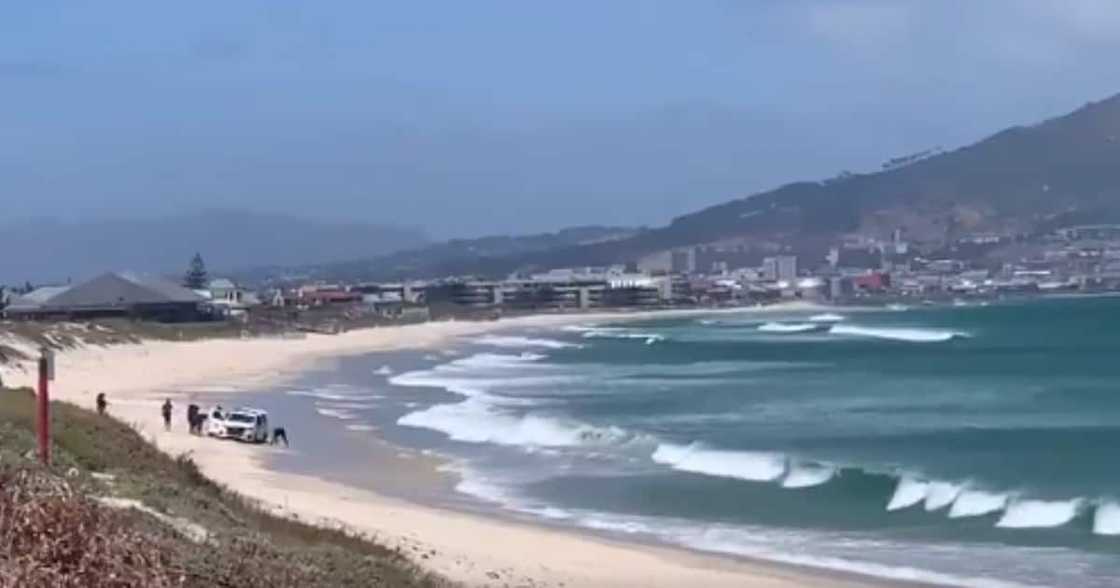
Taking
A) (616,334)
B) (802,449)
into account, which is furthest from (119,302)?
(802,449)

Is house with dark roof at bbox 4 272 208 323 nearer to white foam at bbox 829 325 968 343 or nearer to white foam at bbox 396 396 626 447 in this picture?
white foam at bbox 829 325 968 343

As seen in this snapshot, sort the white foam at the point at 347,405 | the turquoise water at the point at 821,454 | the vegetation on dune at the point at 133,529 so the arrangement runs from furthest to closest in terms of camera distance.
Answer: the white foam at the point at 347,405
the turquoise water at the point at 821,454
the vegetation on dune at the point at 133,529

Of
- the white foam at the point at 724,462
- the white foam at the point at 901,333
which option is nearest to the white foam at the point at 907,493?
the white foam at the point at 724,462

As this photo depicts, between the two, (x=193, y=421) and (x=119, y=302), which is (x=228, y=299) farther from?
(x=193, y=421)

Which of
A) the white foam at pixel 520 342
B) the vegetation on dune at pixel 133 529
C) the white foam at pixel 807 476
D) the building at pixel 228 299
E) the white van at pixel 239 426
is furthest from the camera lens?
the building at pixel 228 299

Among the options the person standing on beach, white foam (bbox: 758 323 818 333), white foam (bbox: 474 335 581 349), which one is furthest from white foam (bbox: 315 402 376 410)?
white foam (bbox: 758 323 818 333)

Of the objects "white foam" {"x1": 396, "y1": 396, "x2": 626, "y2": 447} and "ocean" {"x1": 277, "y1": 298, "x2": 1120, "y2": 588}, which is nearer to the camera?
"ocean" {"x1": 277, "y1": 298, "x2": 1120, "y2": 588}

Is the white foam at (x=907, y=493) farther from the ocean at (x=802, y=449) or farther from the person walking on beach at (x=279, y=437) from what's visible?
the person walking on beach at (x=279, y=437)

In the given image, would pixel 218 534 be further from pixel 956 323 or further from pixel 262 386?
pixel 956 323
